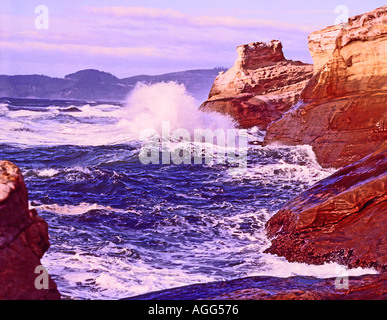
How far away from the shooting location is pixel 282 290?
653cm

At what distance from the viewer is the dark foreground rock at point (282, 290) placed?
243 inches

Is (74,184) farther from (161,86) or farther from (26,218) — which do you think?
(161,86)

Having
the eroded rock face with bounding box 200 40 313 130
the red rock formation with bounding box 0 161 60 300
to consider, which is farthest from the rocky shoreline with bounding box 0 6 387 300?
the eroded rock face with bounding box 200 40 313 130

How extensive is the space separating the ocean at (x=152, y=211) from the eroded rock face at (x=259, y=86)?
5.72 m

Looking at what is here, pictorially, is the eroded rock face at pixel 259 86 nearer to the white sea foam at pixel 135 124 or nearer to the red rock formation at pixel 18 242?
the white sea foam at pixel 135 124

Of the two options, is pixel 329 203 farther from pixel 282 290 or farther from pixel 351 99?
pixel 351 99

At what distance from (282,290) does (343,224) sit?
2460mm

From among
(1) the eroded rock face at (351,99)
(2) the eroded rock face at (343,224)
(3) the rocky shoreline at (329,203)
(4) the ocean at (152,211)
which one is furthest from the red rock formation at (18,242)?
(1) the eroded rock face at (351,99)

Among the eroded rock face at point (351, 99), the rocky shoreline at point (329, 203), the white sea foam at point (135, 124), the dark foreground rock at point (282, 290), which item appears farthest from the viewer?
the white sea foam at point (135, 124)

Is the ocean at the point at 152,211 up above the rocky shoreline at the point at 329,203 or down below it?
below

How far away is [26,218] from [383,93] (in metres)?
13.3

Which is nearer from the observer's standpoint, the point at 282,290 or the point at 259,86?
the point at 282,290

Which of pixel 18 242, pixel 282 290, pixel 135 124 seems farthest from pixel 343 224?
pixel 135 124

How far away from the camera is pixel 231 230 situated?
1087cm
